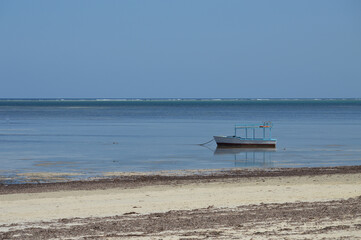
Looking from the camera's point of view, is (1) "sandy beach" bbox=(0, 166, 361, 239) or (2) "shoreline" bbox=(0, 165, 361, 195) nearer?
(1) "sandy beach" bbox=(0, 166, 361, 239)

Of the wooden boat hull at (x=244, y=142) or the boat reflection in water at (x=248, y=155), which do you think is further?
the wooden boat hull at (x=244, y=142)

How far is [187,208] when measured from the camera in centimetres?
1591

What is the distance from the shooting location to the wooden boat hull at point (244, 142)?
45.4 m

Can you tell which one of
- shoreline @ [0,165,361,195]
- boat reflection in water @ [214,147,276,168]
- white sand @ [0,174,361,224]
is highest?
white sand @ [0,174,361,224]

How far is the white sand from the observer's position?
15703mm

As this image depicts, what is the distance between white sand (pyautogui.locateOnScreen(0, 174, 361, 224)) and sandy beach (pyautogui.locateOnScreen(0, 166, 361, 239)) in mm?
26

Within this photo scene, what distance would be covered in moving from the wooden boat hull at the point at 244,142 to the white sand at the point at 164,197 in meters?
22.1

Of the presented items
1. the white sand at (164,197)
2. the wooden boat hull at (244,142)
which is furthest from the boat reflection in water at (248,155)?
the white sand at (164,197)

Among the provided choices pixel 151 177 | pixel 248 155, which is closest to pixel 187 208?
pixel 151 177

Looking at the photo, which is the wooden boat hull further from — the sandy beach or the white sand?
the white sand

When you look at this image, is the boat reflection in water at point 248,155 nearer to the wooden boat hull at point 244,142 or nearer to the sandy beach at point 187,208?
the wooden boat hull at point 244,142

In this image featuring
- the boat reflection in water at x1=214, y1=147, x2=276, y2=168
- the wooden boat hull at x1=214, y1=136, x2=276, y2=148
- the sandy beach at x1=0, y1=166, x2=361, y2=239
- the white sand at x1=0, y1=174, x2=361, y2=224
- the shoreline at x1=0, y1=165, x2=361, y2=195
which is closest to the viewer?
the sandy beach at x1=0, y1=166, x2=361, y2=239

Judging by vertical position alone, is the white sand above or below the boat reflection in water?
above

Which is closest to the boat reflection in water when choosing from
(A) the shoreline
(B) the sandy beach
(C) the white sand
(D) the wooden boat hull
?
(D) the wooden boat hull
